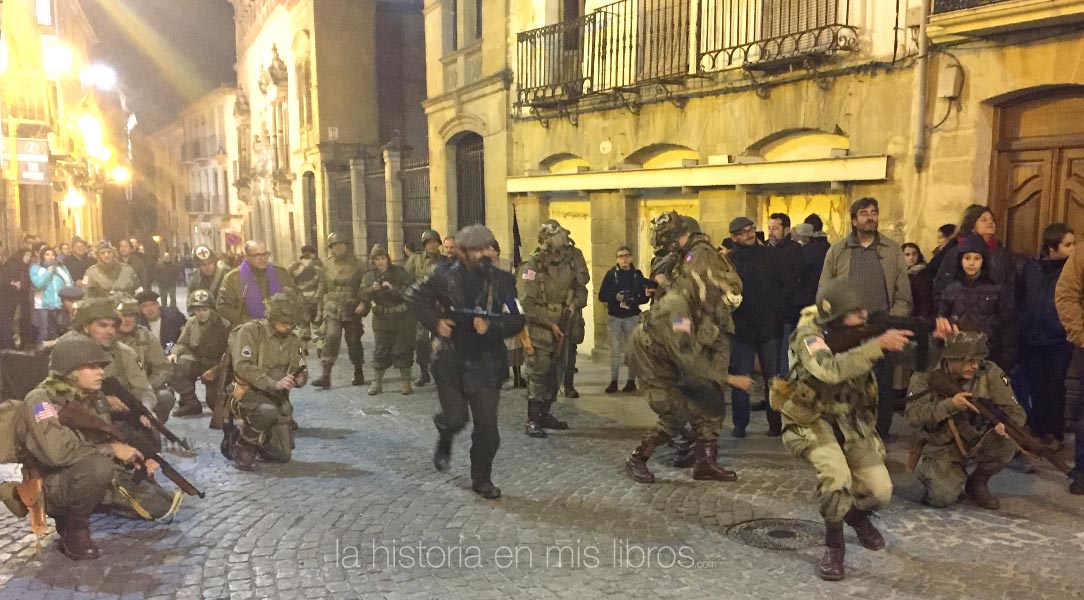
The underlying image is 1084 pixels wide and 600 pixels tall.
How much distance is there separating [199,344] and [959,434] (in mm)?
6849

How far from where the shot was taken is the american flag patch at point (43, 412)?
4539 mm

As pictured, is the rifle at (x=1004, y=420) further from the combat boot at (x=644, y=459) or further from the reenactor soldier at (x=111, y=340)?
the reenactor soldier at (x=111, y=340)

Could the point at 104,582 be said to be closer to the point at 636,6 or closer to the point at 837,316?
the point at 837,316

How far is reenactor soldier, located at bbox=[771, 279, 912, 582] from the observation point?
4172 mm

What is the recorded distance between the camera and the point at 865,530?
460 centimetres

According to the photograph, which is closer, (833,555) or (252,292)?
(833,555)

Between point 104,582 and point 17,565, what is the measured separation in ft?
2.33

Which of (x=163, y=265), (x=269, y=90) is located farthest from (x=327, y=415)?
(x=269, y=90)

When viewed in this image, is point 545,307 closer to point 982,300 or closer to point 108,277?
point 982,300

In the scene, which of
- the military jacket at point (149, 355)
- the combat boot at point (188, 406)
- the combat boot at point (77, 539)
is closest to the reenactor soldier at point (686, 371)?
the combat boot at point (77, 539)

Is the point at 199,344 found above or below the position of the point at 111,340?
below

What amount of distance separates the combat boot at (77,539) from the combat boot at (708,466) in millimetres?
4015

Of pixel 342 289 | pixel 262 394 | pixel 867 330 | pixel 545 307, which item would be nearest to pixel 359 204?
pixel 342 289

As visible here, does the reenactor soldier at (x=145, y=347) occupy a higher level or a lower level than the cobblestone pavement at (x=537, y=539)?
A: higher
